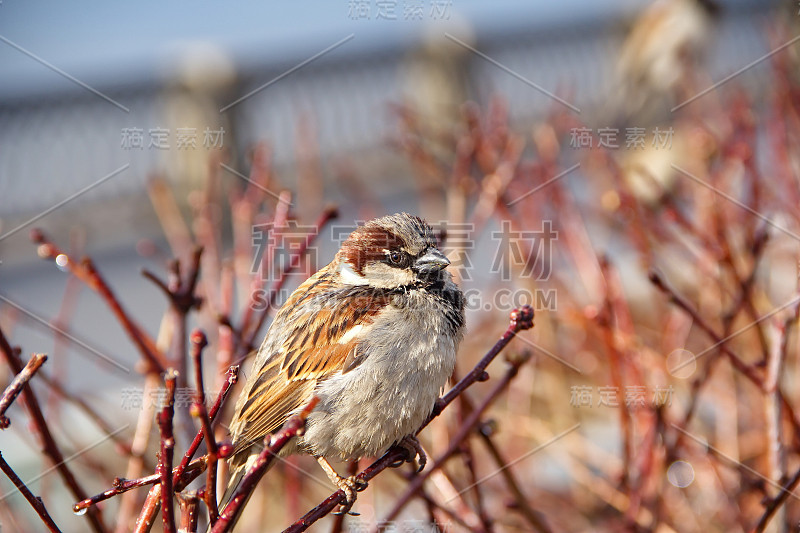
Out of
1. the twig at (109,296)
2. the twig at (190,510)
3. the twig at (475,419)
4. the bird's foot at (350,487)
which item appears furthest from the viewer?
the twig at (109,296)

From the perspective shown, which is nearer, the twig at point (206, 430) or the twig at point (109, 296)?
the twig at point (206, 430)

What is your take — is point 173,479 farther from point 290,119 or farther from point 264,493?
point 290,119

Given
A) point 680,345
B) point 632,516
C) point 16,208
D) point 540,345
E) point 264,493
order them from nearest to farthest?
point 632,516 → point 264,493 → point 680,345 → point 540,345 → point 16,208

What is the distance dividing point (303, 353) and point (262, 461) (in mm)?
960

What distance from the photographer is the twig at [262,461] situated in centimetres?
113

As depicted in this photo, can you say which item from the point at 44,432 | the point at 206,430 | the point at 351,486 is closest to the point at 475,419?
the point at 351,486

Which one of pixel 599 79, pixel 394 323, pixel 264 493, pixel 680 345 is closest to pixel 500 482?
pixel 680 345

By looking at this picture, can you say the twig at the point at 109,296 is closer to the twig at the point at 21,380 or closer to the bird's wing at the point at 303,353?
the bird's wing at the point at 303,353

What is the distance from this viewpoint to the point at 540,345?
3301 millimetres

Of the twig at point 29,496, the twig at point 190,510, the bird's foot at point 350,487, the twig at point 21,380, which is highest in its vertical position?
the twig at point 21,380

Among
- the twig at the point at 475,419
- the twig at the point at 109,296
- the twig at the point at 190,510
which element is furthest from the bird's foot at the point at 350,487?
the twig at the point at 109,296

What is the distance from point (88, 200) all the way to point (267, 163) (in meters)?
9.66

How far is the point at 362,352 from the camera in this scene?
2.06 metres

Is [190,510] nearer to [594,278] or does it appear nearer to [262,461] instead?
[262,461]
